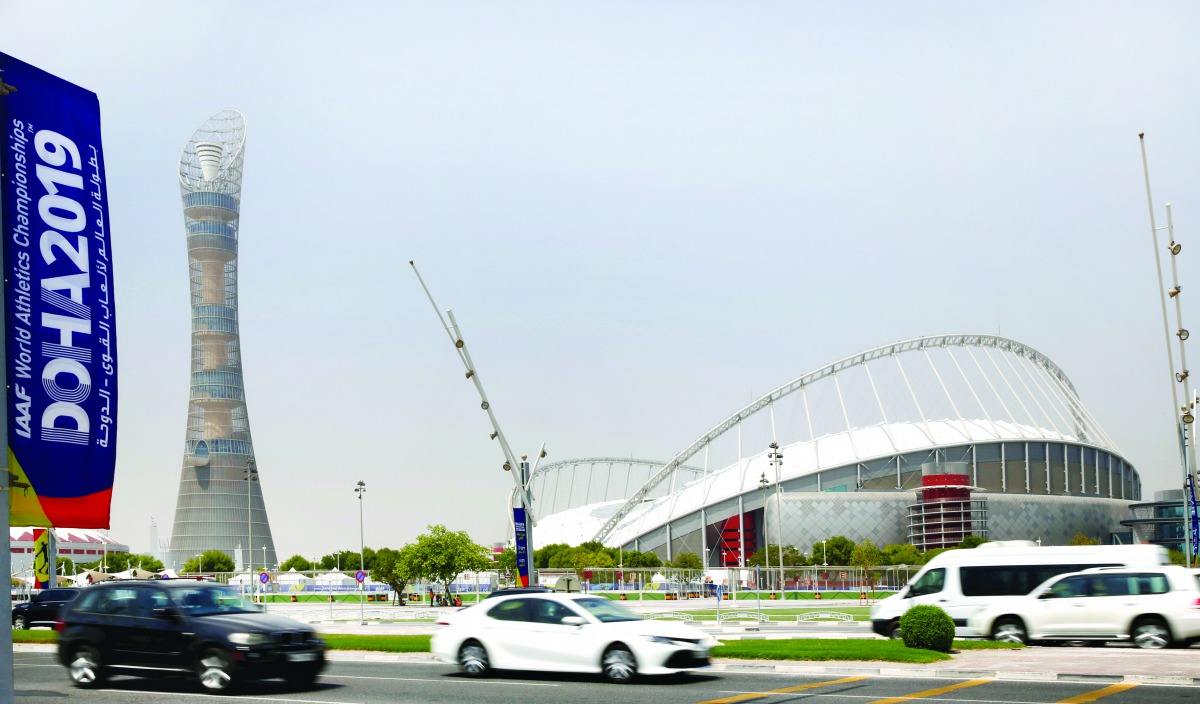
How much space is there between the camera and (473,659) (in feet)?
68.2

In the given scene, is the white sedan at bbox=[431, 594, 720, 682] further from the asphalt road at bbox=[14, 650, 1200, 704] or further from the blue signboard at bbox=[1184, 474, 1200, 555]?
the blue signboard at bbox=[1184, 474, 1200, 555]

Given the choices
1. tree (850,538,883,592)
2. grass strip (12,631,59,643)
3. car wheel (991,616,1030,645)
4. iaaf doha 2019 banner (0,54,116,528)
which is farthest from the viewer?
tree (850,538,883,592)

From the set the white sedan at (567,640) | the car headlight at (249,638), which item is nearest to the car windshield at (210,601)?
the car headlight at (249,638)

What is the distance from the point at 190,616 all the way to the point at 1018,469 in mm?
126463

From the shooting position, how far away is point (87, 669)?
1905 centimetres

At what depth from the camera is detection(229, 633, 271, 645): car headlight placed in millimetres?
17859

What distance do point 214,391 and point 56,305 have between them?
12239cm

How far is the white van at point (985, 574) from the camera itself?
28.6 meters

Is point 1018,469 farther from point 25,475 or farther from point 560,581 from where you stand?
point 25,475

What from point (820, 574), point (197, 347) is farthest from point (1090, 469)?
point (197, 347)

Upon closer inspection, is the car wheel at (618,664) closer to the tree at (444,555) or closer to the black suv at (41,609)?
the black suv at (41,609)

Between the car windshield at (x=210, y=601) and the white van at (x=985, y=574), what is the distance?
53.7 feet

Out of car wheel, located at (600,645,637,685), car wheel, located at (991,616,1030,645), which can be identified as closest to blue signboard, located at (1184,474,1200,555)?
car wheel, located at (991,616,1030,645)

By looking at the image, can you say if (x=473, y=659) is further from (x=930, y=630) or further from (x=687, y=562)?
(x=687, y=562)
